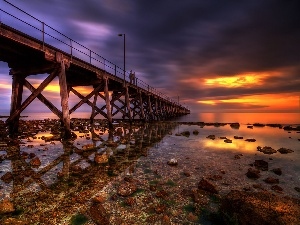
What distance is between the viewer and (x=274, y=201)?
322cm

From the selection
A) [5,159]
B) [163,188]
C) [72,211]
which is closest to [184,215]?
[163,188]

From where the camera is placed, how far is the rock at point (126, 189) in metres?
4.07

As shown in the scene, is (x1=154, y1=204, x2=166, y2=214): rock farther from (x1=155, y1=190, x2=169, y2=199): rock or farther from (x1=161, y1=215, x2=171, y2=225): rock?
(x1=155, y1=190, x2=169, y2=199): rock

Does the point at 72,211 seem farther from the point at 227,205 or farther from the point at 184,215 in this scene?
the point at 227,205

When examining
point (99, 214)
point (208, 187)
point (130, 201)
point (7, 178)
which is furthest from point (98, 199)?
point (7, 178)

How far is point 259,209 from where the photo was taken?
2.99 m

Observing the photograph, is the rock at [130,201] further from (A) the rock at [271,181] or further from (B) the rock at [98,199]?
(A) the rock at [271,181]

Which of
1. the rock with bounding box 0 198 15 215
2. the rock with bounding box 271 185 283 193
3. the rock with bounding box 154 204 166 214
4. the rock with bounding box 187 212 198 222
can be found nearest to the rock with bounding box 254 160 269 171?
the rock with bounding box 271 185 283 193

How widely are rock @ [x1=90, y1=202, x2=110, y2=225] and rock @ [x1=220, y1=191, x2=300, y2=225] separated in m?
1.82

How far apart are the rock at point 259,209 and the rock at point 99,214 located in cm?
182

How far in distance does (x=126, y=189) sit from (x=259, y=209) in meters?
2.44

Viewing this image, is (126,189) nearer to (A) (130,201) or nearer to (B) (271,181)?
(A) (130,201)

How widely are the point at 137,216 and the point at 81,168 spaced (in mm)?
2919

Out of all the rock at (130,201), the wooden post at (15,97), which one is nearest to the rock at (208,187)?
the rock at (130,201)
